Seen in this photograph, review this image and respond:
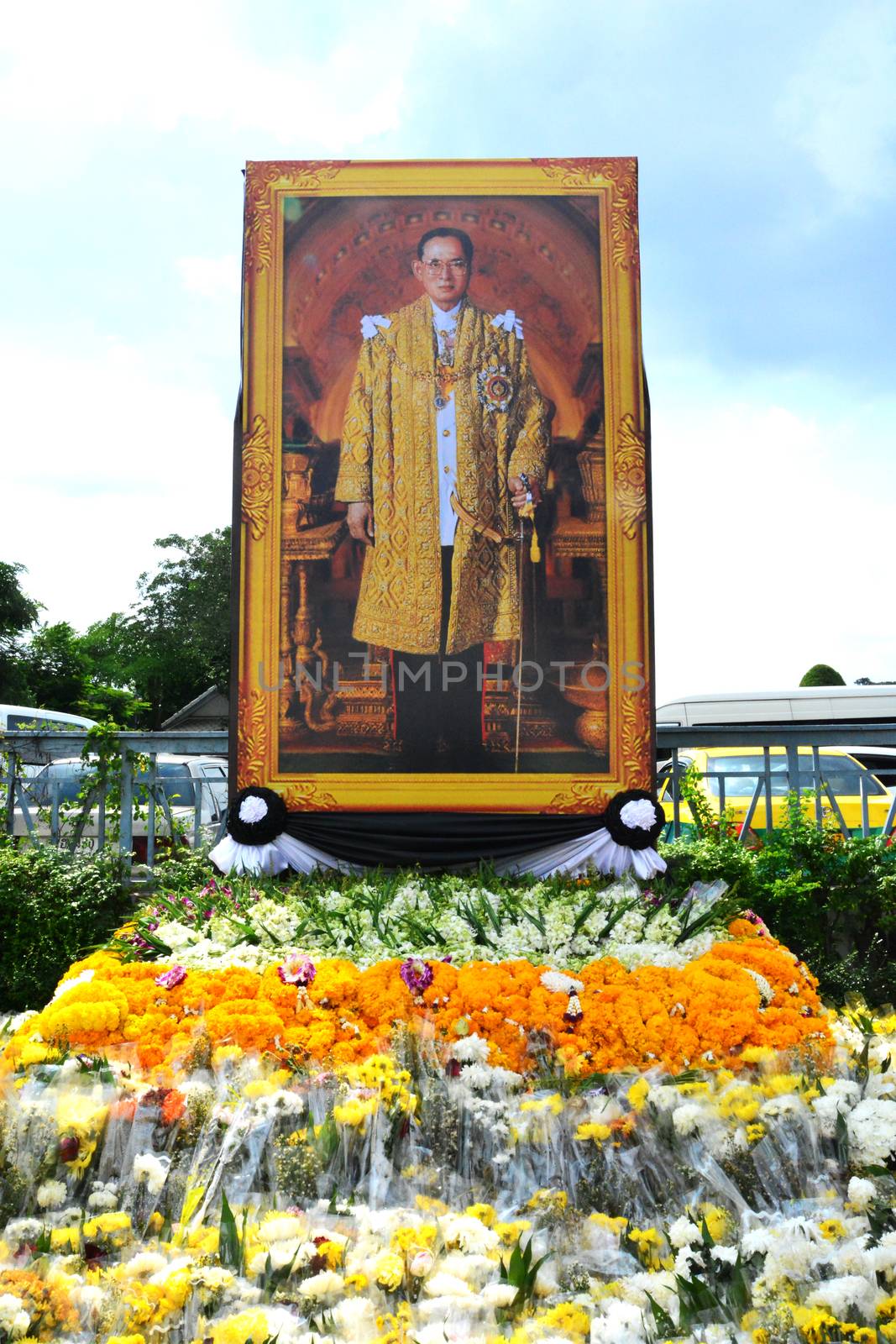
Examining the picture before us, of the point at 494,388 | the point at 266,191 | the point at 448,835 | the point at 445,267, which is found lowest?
the point at 448,835

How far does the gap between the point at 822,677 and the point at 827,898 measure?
79.6 feet

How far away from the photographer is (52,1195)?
257 cm

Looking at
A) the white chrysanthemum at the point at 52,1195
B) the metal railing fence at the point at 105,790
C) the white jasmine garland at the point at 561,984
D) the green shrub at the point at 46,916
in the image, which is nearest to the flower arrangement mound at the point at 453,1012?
the white jasmine garland at the point at 561,984

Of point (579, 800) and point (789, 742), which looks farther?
point (789, 742)

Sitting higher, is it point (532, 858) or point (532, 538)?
point (532, 538)

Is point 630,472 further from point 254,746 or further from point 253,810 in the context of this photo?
point 253,810

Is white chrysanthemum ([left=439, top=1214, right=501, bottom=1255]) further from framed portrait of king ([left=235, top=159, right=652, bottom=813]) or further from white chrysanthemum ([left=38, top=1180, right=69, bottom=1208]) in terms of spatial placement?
framed portrait of king ([left=235, top=159, right=652, bottom=813])

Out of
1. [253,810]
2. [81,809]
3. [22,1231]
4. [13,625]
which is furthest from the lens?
[13,625]

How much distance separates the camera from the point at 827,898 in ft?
18.9

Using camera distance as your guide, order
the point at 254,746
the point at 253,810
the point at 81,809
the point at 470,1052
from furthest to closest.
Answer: the point at 81,809
the point at 254,746
the point at 253,810
the point at 470,1052

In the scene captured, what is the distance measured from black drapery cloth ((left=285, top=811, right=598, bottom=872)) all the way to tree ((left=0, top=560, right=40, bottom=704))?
93.1 ft

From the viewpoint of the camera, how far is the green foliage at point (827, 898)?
559 centimetres

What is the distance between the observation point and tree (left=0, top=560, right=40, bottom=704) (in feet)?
104

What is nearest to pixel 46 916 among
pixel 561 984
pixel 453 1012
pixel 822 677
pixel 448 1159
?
pixel 453 1012
